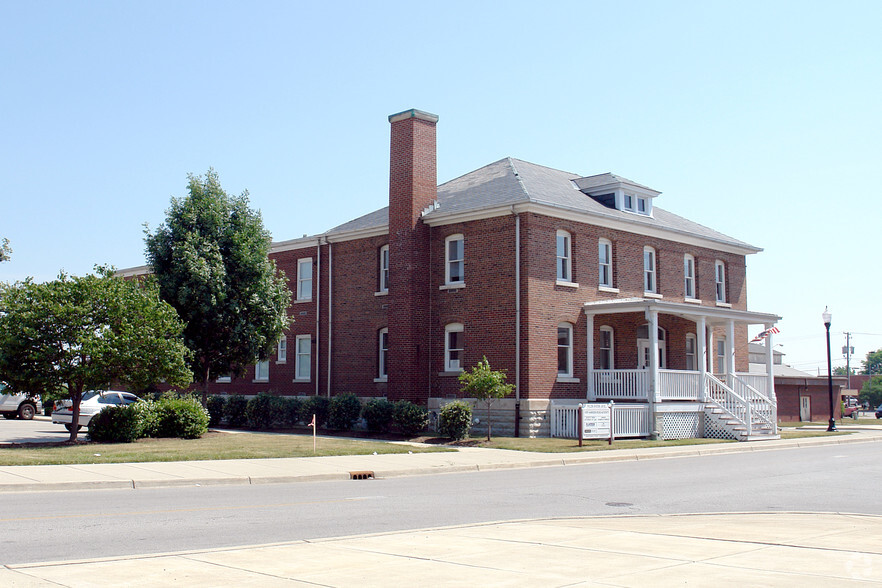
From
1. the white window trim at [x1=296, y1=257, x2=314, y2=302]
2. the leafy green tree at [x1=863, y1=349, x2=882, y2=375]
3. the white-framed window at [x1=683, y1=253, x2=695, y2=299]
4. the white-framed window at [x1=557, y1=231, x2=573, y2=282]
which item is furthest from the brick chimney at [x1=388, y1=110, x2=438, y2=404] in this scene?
the leafy green tree at [x1=863, y1=349, x2=882, y2=375]

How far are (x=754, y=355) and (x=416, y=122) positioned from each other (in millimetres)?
42034

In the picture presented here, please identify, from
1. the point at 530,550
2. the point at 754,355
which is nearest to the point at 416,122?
the point at 530,550

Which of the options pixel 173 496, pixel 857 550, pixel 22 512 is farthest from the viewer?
pixel 173 496

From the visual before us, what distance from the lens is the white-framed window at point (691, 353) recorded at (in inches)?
1364

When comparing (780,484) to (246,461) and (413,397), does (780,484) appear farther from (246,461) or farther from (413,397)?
(413,397)

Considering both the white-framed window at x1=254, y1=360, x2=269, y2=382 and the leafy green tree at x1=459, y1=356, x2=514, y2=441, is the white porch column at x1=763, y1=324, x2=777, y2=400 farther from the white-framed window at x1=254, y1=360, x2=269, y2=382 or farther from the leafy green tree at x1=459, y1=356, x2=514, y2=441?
the white-framed window at x1=254, y1=360, x2=269, y2=382

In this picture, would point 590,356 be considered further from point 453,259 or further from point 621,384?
point 453,259

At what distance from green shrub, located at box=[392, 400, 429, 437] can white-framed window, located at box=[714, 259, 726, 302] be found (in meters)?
15.6

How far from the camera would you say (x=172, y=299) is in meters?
28.5

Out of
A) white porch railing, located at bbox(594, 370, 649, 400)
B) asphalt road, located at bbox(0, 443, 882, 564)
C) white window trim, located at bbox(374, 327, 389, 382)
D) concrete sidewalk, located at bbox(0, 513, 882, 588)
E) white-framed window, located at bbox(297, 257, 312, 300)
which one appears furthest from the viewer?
white-framed window, located at bbox(297, 257, 312, 300)

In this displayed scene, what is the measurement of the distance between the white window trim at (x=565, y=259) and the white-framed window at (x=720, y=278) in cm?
945

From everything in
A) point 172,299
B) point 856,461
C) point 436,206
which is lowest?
point 856,461

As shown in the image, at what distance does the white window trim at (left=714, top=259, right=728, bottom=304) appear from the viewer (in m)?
36.5

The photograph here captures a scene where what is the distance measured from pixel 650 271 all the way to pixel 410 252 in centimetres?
945
